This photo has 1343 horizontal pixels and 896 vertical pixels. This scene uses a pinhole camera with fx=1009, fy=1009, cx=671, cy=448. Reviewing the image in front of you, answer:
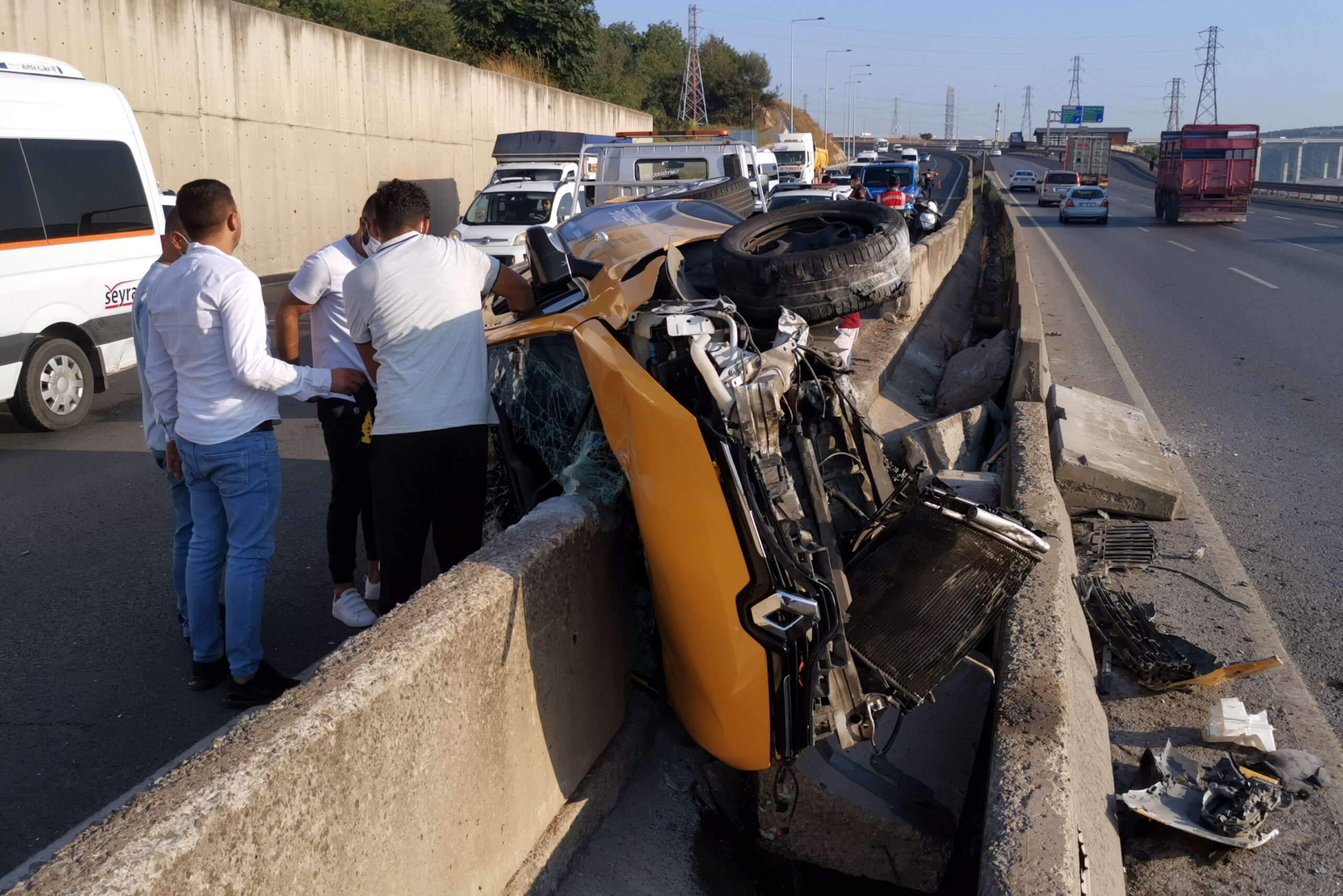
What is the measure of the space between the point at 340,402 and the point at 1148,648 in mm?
3571

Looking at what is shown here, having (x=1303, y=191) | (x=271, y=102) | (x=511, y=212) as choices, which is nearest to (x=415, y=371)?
(x=511, y=212)

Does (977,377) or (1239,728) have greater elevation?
(977,377)

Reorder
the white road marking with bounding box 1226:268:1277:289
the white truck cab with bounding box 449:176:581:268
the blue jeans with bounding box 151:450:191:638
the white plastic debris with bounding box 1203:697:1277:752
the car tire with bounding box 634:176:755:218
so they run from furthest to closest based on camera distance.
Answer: the white road marking with bounding box 1226:268:1277:289
the white truck cab with bounding box 449:176:581:268
the car tire with bounding box 634:176:755:218
the blue jeans with bounding box 151:450:191:638
the white plastic debris with bounding box 1203:697:1277:752

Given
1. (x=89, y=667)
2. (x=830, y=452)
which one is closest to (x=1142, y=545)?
(x=830, y=452)

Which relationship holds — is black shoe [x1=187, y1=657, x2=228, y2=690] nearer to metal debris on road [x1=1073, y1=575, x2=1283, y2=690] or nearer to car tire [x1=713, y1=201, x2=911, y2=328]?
car tire [x1=713, y1=201, x2=911, y2=328]

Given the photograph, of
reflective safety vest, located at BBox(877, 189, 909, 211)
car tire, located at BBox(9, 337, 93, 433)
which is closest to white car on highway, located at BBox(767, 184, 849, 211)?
reflective safety vest, located at BBox(877, 189, 909, 211)

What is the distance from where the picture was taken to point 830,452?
3.47 metres

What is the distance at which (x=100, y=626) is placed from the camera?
15.1ft

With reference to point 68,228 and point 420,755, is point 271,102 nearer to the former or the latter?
point 68,228

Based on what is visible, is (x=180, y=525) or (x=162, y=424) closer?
(x=162, y=424)

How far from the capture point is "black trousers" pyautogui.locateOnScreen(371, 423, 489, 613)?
12.1 feet

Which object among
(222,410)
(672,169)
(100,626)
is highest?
(672,169)

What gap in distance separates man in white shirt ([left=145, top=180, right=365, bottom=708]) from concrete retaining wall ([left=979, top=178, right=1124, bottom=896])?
8.55ft

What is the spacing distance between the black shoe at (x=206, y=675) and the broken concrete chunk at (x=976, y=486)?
138 inches
